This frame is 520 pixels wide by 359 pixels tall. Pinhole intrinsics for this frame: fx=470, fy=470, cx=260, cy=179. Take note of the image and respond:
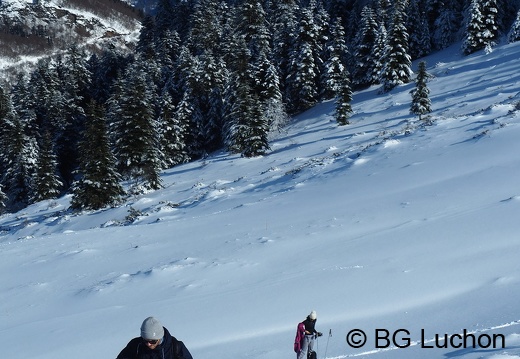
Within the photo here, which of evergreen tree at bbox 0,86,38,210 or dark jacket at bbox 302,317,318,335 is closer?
dark jacket at bbox 302,317,318,335

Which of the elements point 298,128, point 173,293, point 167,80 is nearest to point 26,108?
point 167,80

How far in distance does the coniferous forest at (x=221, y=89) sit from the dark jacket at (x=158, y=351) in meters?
29.4

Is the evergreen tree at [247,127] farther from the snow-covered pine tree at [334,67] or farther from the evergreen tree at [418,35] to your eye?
the evergreen tree at [418,35]

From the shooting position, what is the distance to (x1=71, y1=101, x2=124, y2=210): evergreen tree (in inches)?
1275

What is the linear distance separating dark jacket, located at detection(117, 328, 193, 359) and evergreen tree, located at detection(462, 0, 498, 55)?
4625 centimetres

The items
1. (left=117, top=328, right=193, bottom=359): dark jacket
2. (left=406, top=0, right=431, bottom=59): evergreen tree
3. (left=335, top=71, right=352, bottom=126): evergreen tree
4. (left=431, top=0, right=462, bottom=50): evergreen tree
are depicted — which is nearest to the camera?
(left=117, top=328, right=193, bottom=359): dark jacket

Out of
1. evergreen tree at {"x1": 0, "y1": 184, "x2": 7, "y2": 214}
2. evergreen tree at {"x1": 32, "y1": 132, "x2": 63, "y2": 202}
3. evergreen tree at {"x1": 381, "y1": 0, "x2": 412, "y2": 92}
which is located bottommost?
evergreen tree at {"x1": 0, "y1": 184, "x2": 7, "y2": 214}

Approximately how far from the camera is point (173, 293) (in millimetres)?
11812

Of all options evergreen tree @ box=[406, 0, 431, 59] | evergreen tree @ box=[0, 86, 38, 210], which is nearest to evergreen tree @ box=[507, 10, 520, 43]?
evergreen tree @ box=[406, 0, 431, 59]

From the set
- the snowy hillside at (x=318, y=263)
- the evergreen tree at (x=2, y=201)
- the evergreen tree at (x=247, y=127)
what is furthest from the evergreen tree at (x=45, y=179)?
the snowy hillside at (x=318, y=263)

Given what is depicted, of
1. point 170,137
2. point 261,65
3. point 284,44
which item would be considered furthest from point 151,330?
point 284,44

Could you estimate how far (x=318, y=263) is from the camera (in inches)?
475

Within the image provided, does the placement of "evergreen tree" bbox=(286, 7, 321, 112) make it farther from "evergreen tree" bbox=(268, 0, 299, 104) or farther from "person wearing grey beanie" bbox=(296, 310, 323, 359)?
"person wearing grey beanie" bbox=(296, 310, 323, 359)

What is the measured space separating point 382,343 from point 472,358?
5.58 ft
